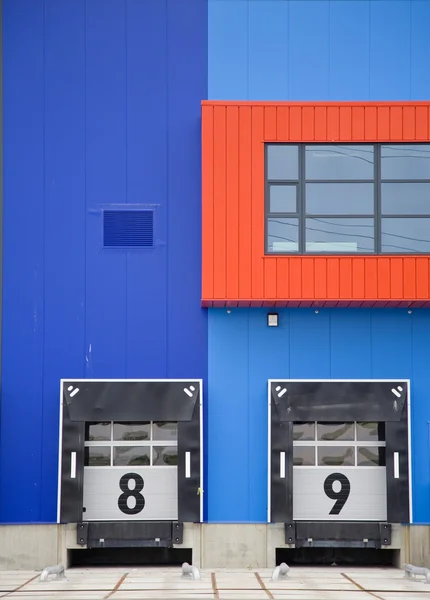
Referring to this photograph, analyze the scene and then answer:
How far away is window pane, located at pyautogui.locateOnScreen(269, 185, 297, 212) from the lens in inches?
488

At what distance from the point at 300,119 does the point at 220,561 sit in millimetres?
6139

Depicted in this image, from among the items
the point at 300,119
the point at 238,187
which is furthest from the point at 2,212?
the point at 300,119

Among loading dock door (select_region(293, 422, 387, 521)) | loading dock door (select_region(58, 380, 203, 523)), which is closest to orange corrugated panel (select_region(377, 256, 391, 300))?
loading dock door (select_region(293, 422, 387, 521))

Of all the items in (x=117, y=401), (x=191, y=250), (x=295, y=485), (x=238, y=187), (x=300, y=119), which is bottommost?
(x=295, y=485)

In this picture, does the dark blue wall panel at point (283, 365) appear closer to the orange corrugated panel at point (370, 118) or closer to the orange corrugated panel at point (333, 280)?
the orange corrugated panel at point (333, 280)

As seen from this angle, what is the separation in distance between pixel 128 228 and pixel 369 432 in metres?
4.45

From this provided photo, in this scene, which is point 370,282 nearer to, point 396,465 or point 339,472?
point 396,465

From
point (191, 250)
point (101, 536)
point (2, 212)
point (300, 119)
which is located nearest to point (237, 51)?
point (300, 119)

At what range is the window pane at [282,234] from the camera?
12.3m

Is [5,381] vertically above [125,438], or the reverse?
[5,381]

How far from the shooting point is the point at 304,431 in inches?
494

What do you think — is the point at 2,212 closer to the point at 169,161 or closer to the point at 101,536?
the point at 169,161

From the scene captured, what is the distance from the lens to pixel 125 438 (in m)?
12.5

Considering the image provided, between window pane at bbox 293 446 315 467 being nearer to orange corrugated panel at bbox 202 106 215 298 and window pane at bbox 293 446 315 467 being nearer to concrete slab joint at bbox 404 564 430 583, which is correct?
concrete slab joint at bbox 404 564 430 583
